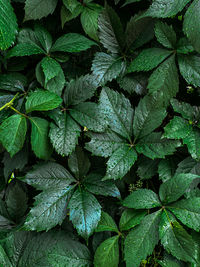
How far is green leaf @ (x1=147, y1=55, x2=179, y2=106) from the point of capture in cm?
96

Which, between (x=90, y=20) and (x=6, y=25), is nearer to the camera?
(x=6, y=25)

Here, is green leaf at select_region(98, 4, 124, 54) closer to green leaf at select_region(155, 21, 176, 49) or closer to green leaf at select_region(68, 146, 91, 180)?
green leaf at select_region(155, 21, 176, 49)

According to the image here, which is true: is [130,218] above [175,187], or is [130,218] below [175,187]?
below

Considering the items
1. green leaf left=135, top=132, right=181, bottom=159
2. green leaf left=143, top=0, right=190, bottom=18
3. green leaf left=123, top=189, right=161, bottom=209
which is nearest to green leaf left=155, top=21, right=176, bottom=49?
green leaf left=143, top=0, right=190, bottom=18

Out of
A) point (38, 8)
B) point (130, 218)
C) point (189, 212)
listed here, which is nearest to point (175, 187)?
point (189, 212)

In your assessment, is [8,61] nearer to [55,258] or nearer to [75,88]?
[75,88]

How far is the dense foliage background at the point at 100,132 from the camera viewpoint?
0.93 metres

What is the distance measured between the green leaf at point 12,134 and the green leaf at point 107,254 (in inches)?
20.1

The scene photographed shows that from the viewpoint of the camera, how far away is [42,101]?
2.95 feet

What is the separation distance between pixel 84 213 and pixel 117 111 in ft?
1.40

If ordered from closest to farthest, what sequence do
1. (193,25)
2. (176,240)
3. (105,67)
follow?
1. (193,25)
2. (176,240)
3. (105,67)

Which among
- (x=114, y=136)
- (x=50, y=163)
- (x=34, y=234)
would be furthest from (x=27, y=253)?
(x=114, y=136)

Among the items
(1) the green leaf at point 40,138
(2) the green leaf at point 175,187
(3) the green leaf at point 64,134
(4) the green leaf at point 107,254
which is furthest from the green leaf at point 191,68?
(4) the green leaf at point 107,254

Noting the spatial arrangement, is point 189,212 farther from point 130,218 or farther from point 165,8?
point 165,8
